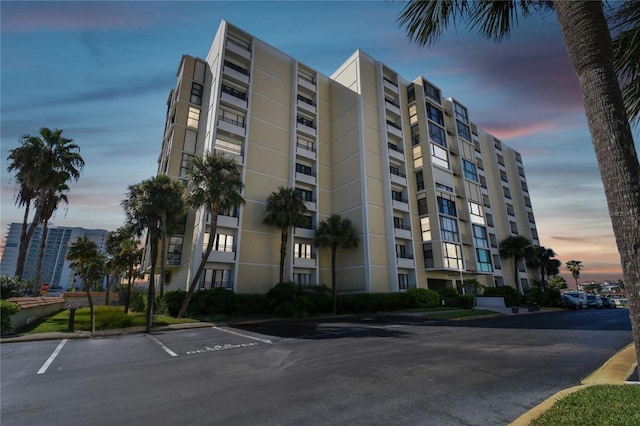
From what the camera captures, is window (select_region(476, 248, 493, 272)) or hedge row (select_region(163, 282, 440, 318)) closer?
hedge row (select_region(163, 282, 440, 318))

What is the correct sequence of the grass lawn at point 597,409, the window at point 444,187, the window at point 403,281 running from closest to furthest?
the grass lawn at point 597,409 < the window at point 403,281 < the window at point 444,187

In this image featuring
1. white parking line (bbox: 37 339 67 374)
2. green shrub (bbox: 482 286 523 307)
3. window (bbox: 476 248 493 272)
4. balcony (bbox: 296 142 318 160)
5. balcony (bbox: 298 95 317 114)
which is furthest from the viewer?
window (bbox: 476 248 493 272)

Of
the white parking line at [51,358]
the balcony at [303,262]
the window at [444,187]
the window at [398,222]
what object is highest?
the window at [444,187]

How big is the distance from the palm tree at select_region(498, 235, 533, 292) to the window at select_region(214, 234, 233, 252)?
1737 inches

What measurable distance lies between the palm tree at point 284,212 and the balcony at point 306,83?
1767 cm

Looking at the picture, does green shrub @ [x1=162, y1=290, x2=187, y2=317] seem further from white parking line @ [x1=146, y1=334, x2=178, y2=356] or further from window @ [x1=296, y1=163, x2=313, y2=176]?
window @ [x1=296, y1=163, x2=313, y2=176]

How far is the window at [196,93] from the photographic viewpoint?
35.8 metres

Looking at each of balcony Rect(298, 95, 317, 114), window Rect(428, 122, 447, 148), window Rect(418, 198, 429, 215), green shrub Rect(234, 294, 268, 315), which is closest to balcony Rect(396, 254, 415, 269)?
window Rect(418, 198, 429, 215)

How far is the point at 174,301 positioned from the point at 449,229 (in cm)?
3266

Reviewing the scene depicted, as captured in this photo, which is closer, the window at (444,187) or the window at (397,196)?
the window at (397,196)

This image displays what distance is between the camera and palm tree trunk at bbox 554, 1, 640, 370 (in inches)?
129

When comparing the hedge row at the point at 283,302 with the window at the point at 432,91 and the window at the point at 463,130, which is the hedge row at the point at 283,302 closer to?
the window at the point at 432,91

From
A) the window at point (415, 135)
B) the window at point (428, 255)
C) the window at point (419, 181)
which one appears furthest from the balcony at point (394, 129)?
the window at point (428, 255)

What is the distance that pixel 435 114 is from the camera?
144 feet
